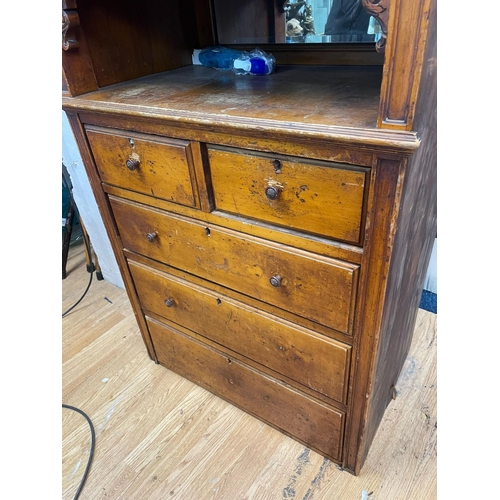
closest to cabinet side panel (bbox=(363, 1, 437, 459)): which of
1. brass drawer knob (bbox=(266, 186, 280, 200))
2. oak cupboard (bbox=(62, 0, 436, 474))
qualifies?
oak cupboard (bbox=(62, 0, 436, 474))

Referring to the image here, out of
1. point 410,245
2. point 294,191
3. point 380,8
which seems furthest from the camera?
point 410,245

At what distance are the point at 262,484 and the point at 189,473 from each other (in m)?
0.23

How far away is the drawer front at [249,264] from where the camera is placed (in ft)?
2.87

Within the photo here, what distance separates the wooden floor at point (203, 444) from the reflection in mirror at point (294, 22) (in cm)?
117

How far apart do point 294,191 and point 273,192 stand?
4 centimetres

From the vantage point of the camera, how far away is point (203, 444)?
1.32 metres

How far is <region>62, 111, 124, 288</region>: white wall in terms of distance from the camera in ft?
5.30

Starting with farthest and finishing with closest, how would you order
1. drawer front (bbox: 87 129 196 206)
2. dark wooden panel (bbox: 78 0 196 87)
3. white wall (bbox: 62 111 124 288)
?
1. white wall (bbox: 62 111 124 288)
2. dark wooden panel (bbox: 78 0 196 87)
3. drawer front (bbox: 87 129 196 206)

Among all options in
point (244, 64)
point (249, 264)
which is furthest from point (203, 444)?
point (244, 64)

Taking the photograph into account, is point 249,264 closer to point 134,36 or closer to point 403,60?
point 403,60

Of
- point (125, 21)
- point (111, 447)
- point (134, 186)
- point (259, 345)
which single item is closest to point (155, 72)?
point (125, 21)

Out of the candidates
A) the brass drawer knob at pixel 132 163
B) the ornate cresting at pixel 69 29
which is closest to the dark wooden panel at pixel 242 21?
the ornate cresting at pixel 69 29

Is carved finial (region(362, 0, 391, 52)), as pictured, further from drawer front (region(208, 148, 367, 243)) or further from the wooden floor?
the wooden floor

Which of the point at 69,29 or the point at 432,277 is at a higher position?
the point at 69,29
